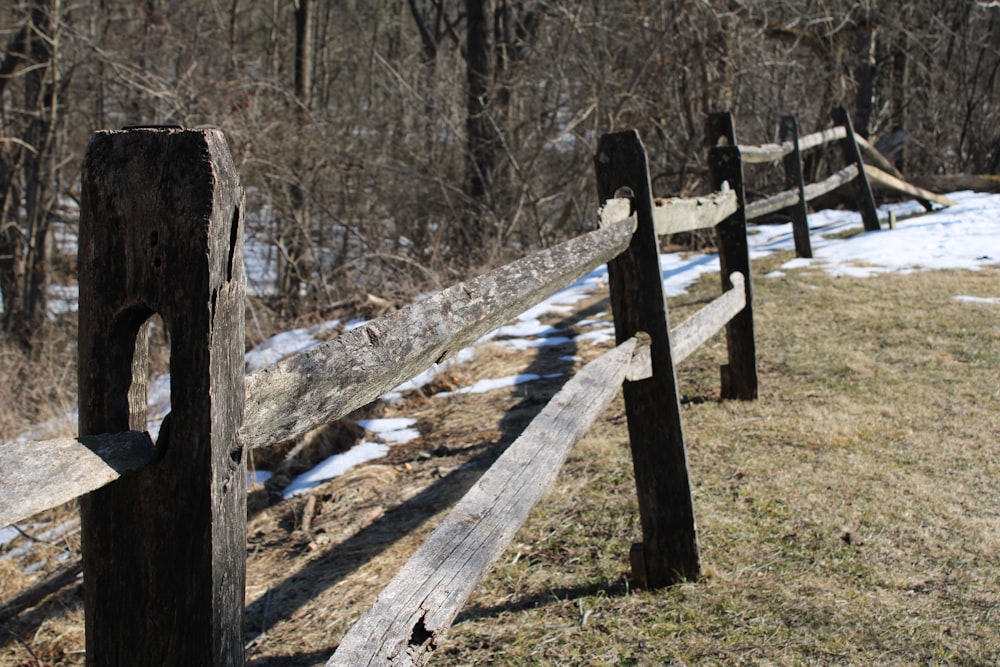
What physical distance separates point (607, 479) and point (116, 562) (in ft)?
9.84

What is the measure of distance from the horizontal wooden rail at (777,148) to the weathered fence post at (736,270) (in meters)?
1.20

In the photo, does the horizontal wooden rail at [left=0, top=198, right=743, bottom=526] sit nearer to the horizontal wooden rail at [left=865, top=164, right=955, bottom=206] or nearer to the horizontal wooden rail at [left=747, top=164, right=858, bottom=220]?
the horizontal wooden rail at [left=747, top=164, right=858, bottom=220]

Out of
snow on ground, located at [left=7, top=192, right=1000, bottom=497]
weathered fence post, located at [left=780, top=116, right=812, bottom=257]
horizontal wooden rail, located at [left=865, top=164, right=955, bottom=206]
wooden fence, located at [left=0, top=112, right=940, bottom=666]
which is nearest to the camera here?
wooden fence, located at [left=0, top=112, right=940, bottom=666]

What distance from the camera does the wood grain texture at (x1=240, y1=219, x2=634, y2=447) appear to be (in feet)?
4.57

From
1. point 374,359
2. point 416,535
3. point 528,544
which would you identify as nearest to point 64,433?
point 416,535

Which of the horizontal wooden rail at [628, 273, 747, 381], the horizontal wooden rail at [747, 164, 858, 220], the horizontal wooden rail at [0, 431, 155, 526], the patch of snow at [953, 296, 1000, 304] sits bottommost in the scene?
the patch of snow at [953, 296, 1000, 304]

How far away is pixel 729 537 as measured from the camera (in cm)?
347

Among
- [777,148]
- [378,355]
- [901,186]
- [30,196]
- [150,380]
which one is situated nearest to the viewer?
[378,355]

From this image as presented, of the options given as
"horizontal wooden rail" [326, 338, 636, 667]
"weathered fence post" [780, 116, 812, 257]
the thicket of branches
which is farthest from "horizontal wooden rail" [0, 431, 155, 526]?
"weathered fence post" [780, 116, 812, 257]

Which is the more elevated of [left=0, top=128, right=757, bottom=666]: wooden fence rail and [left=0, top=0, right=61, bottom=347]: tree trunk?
[left=0, top=0, right=61, bottom=347]: tree trunk

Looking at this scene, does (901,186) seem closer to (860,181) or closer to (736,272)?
(860,181)

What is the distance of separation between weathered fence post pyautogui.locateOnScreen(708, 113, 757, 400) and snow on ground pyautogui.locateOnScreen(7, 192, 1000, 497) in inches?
17.8

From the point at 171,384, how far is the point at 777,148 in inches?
304

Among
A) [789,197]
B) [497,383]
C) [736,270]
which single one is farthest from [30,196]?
[736,270]
